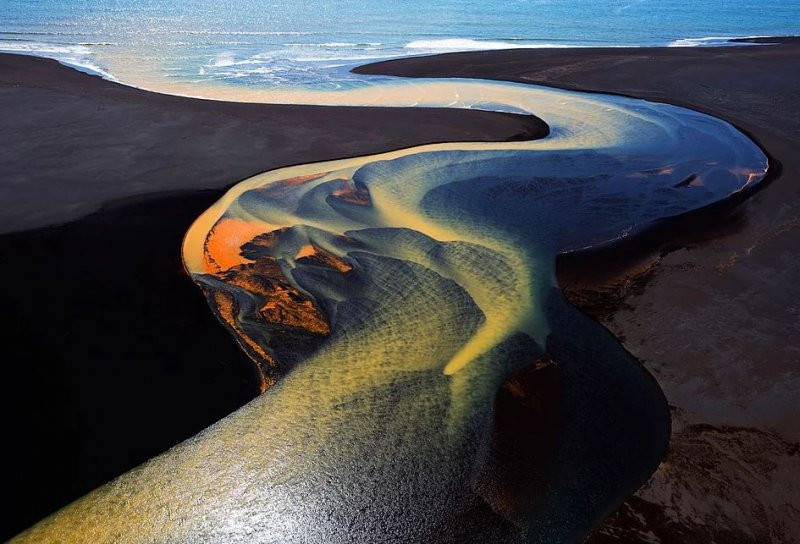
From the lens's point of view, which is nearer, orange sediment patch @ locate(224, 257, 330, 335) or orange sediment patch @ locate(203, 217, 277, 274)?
orange sediment patch @ locate(224, 257, 330, 335)

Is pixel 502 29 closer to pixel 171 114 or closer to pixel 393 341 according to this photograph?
pixel 171 114

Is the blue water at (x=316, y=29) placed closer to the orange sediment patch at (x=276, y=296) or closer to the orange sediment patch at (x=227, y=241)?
the orange sediment patch at (x=227, y=241)

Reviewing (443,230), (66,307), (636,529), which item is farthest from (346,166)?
Result: (636,529)

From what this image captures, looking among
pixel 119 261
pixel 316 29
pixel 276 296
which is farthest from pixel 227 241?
pixel 316 29

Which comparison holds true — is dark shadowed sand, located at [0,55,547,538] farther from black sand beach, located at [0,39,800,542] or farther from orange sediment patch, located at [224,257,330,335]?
orange sediment patch, located at [224,257,330,335]

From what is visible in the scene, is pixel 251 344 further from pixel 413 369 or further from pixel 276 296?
pixel 413 369

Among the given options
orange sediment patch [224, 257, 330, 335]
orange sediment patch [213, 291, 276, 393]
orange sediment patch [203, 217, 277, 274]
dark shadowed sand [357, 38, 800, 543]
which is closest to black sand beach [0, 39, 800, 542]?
dark shadowed sand [357, 38, 800, 543]
